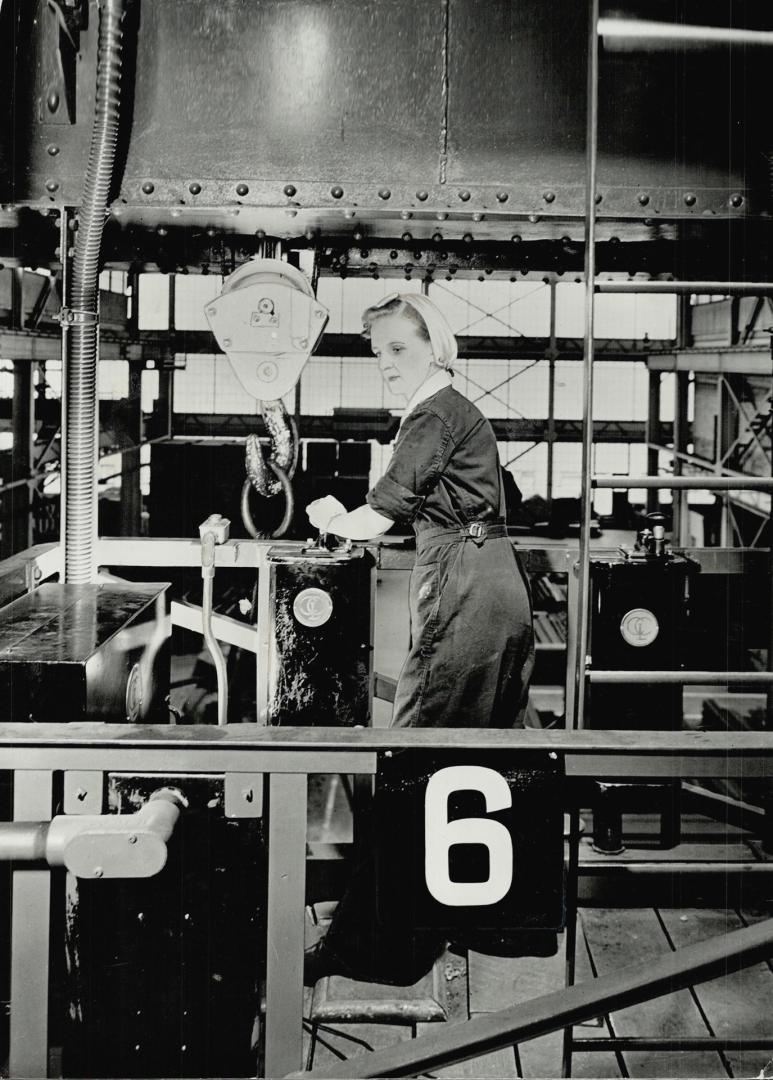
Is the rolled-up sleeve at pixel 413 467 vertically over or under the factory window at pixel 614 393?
under

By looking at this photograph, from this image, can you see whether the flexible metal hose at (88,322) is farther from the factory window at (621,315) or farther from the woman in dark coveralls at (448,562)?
the factory window at (621,315)

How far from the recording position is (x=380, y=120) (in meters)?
4.12

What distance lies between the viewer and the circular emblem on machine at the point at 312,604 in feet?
14.0

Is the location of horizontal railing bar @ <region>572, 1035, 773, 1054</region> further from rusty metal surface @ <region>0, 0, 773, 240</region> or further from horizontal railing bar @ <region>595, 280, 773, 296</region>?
rusty metal surface @ <region>0, 0, 773, 240</region>

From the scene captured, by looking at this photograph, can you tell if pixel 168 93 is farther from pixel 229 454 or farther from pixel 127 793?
pixel 229 454

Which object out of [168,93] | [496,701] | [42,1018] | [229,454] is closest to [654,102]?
[168,93]

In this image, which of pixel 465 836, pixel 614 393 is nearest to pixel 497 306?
pixel 614 393

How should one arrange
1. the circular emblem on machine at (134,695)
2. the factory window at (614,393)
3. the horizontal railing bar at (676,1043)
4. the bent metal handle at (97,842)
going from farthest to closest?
the factory window at (614,393)
the circular emblem on machine at (134,695)
the horizontal railing bar at (676,1043)
the bent metal handle at (97,842)

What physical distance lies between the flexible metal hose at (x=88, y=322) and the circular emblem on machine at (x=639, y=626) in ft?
7.62

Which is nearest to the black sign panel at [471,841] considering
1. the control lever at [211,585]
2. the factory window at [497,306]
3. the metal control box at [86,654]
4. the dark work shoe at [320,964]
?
the metal control box at [86,654]

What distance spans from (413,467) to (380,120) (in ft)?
5.15

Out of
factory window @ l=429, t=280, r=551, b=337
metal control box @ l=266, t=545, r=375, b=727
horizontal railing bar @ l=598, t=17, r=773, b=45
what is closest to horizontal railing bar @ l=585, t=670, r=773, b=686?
metal control box @ l=266, t=545, r=375, b=727

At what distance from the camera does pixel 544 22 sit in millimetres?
4082

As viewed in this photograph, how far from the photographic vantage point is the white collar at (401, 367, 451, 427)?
3684 millimetres
